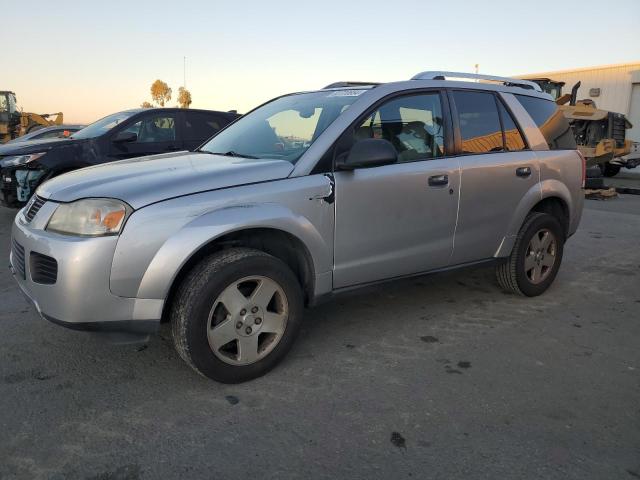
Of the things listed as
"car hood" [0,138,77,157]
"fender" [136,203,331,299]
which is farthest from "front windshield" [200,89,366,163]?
"car hood" [0,138,77,157]

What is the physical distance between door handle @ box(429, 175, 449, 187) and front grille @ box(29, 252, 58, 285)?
239cm

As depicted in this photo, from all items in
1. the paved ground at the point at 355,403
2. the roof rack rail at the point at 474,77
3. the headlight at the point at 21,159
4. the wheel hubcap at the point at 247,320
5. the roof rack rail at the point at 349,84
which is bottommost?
the paved ground at the point at 355,403

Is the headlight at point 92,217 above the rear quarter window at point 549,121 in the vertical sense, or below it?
below

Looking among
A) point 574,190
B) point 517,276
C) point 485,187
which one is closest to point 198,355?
point 485,187

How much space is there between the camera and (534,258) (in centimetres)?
447

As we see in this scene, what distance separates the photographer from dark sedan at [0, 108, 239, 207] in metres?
6.92

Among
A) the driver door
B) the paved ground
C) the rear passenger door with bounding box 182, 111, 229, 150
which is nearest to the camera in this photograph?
the paved ground

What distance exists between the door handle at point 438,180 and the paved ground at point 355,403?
76 centimetres

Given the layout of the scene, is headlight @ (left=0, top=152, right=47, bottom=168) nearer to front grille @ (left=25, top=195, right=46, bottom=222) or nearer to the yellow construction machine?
front grille @ (left=25, top=195, right=46, bottom=222)

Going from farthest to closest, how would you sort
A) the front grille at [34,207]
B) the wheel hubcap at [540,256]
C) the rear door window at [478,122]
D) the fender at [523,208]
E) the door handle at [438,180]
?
the wheel hubcap at [540,256]
the fender at [523,208]
the rear door window at [478,122]
the door handle at [438,180]
the front grille at [34,207]

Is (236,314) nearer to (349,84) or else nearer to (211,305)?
(211,305)

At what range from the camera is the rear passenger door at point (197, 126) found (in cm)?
772

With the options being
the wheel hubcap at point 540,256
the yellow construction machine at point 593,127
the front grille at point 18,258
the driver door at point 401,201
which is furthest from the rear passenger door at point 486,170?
the yellow construction machine at point 593,127

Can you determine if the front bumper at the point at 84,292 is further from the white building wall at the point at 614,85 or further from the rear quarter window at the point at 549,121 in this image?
the white building wall at the point at 614,85
